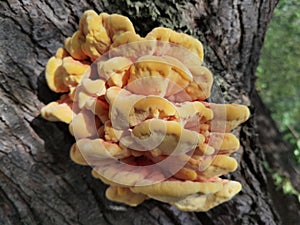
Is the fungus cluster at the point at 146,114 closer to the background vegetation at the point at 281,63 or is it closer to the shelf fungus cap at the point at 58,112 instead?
the shelf fungus cap at the point at 58,112

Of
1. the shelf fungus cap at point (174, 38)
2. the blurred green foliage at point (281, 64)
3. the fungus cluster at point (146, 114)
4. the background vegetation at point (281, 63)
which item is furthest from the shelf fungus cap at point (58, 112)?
the blurred green foliage at point (281, 64)

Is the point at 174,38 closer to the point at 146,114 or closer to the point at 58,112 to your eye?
the point at 146,114

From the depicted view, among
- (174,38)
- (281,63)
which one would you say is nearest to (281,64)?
(281,63)

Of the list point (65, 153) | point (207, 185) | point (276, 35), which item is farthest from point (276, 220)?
point (276, 35)

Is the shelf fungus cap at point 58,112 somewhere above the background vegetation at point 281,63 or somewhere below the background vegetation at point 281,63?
above

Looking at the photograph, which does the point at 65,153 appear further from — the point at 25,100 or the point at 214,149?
the point at 214,149

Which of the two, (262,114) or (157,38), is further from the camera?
(262,114)

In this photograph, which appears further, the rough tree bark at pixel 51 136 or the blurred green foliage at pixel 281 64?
the blurred green foliage at pixel 281 64
